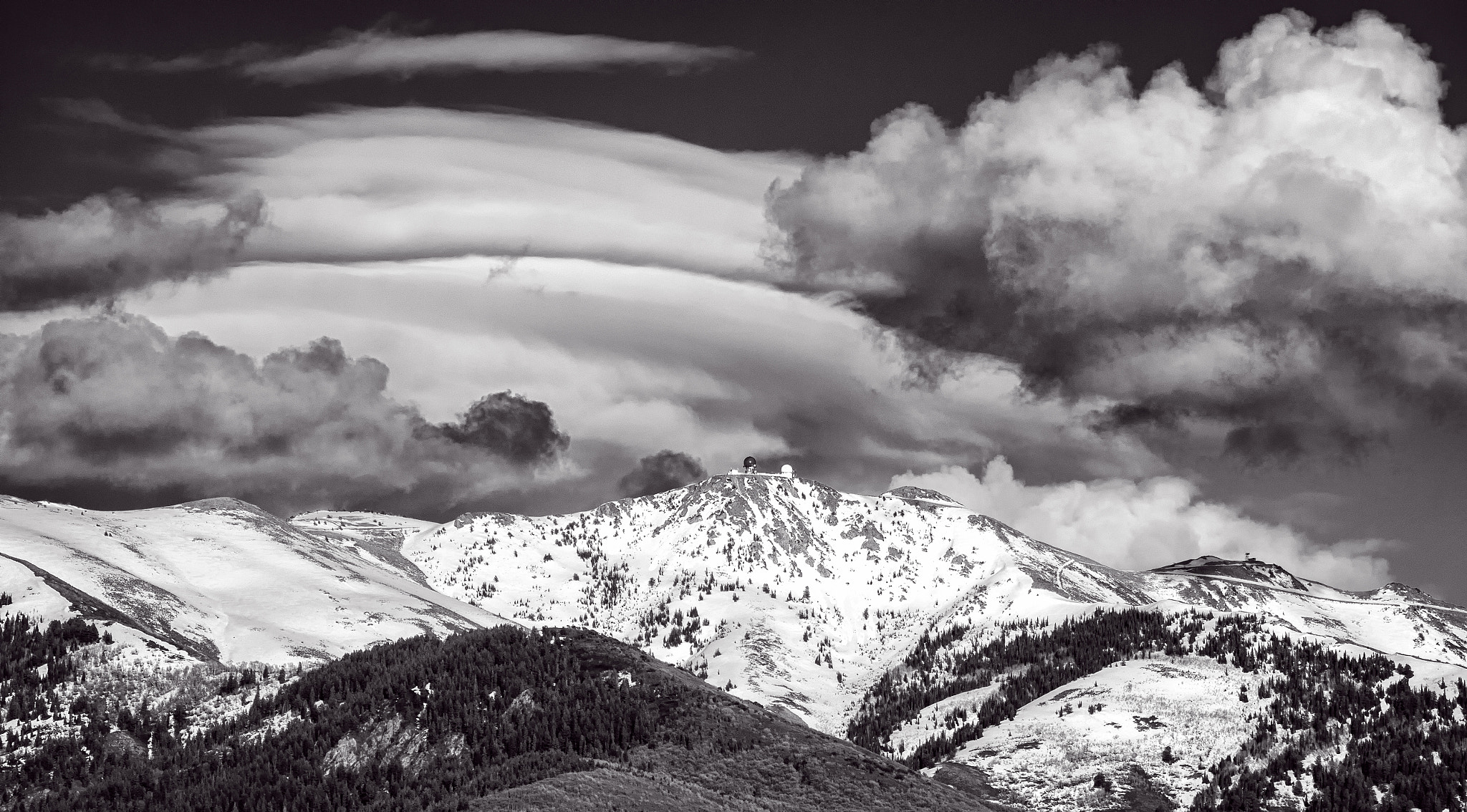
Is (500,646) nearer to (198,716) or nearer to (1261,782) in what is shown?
(198,716)

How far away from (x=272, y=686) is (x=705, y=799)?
5202 centimetres

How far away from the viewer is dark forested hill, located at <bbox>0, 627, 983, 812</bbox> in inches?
4695

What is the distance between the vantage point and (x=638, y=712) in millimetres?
131750

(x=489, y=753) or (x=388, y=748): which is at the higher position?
(x=489, y=753)

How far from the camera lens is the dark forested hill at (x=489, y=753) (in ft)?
391

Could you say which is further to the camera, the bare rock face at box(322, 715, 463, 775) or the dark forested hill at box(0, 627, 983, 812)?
the bare rock face at box(322, 715, 463, 775)

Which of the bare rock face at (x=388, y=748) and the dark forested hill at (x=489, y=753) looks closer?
the dark forested hill at (x=489, y=753)

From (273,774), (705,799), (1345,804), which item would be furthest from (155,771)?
(1345,804)

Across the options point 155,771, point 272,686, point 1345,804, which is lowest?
point 155,771

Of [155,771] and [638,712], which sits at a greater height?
[638,712]

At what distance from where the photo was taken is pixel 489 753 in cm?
12638

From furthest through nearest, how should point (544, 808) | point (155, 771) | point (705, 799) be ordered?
point (155, 771) < point (705, 799) < point (544, 808)

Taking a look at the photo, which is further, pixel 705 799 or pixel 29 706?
pixel 29 706

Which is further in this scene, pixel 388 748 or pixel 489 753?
pixel 388 748
